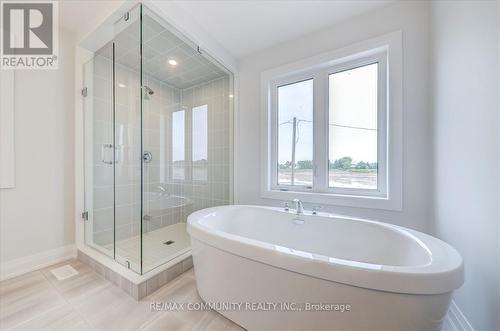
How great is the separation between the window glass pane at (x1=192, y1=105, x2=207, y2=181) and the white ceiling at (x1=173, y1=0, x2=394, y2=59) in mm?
970

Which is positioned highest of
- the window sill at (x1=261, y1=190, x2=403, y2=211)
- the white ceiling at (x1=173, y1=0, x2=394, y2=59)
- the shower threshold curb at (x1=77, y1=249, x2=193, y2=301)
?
the white ceiling at (x1=173, y1=0, x2=394, y2=59)

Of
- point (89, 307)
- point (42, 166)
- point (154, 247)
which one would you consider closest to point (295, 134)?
point (154, 247)

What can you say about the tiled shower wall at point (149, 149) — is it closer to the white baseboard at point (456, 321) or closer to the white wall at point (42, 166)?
the white wall at point (42, 166)

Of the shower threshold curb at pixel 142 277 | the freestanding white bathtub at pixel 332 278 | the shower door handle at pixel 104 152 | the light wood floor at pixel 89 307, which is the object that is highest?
the shower door handle at pixel 104 152

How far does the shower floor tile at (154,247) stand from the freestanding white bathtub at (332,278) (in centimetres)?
57

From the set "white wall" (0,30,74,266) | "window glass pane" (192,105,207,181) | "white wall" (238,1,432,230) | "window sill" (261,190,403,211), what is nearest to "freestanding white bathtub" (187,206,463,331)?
"window sill" (261,190,403,211)

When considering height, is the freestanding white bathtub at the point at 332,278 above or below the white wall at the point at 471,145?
below

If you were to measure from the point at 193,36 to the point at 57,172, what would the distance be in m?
1.93

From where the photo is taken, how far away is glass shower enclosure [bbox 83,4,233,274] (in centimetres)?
184

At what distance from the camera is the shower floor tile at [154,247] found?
1.63 meters

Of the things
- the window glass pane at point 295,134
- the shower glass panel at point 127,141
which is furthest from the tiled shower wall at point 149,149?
the window glass pane at point 295,134

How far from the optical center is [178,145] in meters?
2.76

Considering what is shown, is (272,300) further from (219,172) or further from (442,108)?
(219,172)

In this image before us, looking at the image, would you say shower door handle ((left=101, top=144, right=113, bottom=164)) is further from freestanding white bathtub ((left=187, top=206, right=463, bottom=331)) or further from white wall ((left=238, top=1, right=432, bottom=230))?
white wall ((left=238, top=1, right=432, bottom=230))
